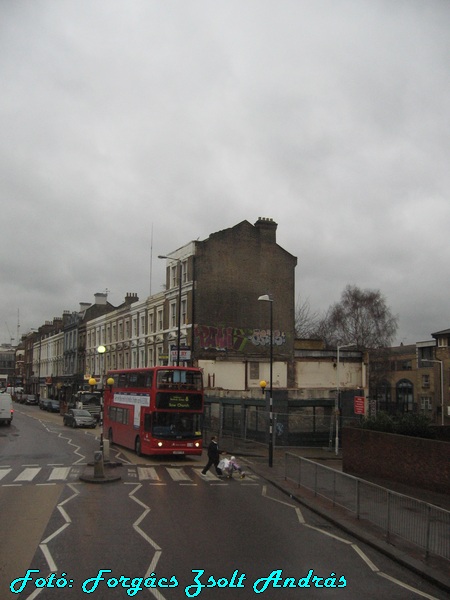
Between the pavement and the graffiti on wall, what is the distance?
1728 centimetres

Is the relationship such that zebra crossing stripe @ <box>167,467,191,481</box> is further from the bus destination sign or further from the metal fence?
the metal fence

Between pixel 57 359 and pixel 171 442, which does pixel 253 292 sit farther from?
pixel 57 359

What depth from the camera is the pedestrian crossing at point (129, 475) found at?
67.8 feet

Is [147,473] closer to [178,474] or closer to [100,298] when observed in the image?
[178,474]

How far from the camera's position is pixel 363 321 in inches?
2613

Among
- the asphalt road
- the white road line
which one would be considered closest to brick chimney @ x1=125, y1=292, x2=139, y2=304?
the asphalt road

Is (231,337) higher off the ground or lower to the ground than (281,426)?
A: higher

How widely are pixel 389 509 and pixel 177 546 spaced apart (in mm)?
4735

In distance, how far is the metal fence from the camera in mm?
11328

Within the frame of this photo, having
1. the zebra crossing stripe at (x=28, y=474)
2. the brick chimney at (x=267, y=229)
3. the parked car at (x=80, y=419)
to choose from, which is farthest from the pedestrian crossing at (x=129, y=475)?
the brick chimney at (x=267, y=229)

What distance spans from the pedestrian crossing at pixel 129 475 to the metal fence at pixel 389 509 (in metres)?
4.74

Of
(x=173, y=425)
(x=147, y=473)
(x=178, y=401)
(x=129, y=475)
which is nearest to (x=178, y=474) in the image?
(x=147, y=473)

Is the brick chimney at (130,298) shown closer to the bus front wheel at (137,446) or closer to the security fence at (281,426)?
the security fence at (281,426)

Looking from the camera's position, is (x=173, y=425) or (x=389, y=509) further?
(x=173, y=425)
